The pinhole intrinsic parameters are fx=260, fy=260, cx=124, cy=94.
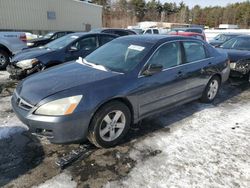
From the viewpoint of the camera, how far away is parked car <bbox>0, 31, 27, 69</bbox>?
9.30 m

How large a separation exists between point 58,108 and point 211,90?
148 inches

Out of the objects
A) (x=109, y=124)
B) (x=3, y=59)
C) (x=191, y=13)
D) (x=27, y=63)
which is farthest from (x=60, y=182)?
(x=191, y=13)

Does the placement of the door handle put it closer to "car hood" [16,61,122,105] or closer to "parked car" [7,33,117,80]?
"car hood" [16,61,122,105]

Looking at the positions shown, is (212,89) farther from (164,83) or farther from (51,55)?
(51,55)

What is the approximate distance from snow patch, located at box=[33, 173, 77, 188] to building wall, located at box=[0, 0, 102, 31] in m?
21.5

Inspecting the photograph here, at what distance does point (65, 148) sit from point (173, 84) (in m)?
2.09

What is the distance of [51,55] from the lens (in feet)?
22.7

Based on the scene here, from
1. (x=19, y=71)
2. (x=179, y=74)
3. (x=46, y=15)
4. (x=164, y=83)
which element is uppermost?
(x=46, y=15)

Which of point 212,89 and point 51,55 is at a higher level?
point 51,55

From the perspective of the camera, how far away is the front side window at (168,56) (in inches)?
168

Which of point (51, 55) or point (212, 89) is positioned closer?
point (212, 89)

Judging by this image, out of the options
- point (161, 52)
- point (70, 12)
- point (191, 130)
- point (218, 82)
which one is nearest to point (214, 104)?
point (218, 82)

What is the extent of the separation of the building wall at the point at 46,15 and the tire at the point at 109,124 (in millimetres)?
21054

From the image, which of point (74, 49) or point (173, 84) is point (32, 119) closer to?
point (173, 84)
